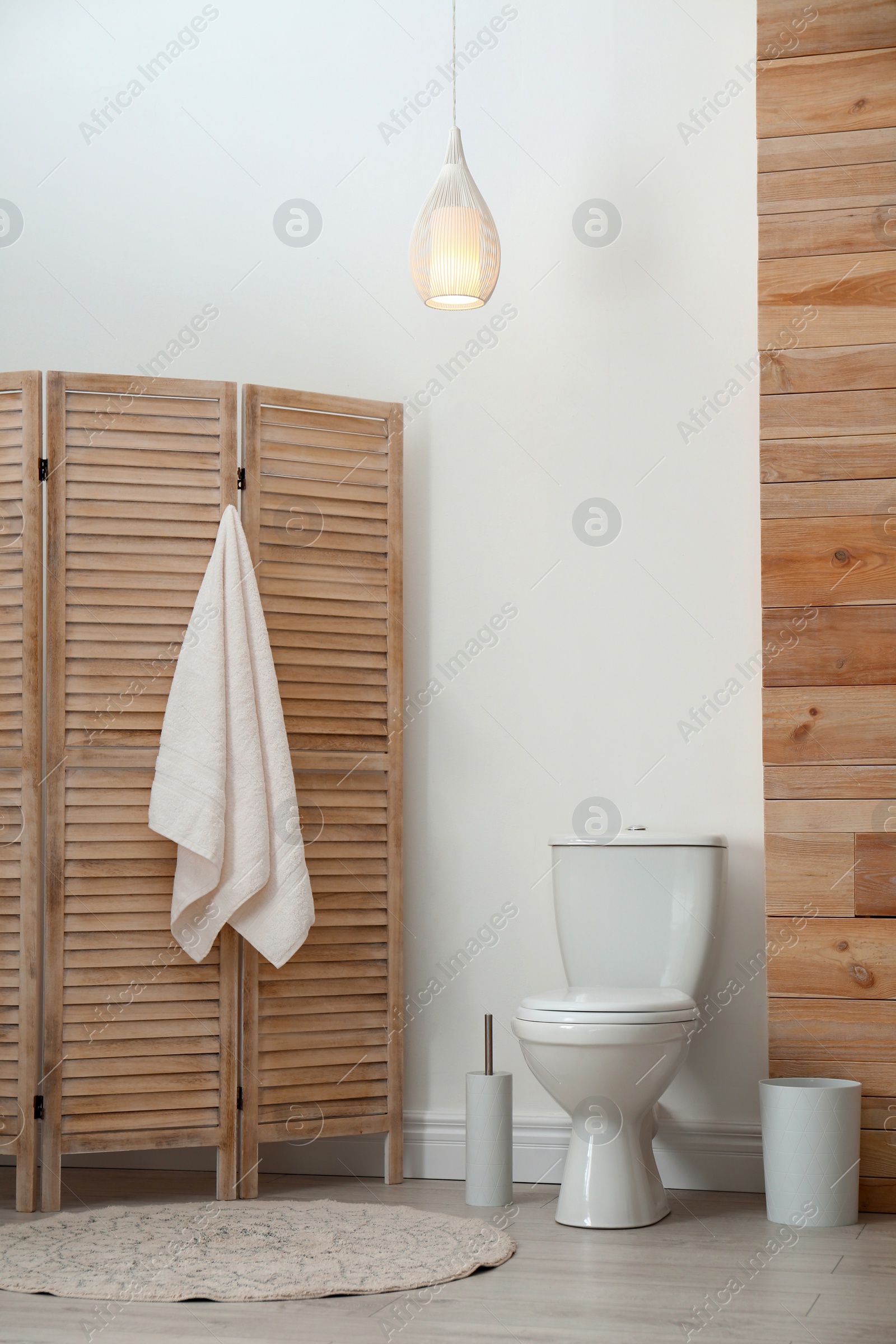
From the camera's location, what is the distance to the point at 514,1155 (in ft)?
9.32

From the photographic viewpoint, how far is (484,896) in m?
2.95

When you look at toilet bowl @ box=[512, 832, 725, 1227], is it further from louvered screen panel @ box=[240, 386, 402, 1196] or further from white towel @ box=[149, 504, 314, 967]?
white towel @ box=[149, 504, 314, 967]

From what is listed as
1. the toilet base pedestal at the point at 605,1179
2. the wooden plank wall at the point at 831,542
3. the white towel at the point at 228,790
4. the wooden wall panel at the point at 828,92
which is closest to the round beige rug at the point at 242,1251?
the toilet base pedestal at the point at 605,1179

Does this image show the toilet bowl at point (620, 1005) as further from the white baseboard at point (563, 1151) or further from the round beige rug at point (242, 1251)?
the round beige rug at point (242, 1251)

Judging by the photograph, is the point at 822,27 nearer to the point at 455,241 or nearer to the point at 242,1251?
the point at 455,241

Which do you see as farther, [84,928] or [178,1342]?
[84,928]

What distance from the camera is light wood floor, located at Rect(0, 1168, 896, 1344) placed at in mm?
1832

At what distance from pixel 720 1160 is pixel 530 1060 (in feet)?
1.89

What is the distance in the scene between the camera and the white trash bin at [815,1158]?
2428mm

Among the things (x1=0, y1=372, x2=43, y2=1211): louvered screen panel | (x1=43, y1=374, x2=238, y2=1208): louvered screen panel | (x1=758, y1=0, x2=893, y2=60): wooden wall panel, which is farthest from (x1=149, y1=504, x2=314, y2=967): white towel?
(x1=758, y1=0, x2=893, y2=60): wooden wall panel

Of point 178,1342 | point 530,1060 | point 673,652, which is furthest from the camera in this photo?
point 673,652

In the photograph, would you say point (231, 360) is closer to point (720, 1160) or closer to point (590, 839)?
point (590, 839)

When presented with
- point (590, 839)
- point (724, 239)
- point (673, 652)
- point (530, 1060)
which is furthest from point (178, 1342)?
point (724, 239)

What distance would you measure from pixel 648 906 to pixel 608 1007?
36 centimetres
